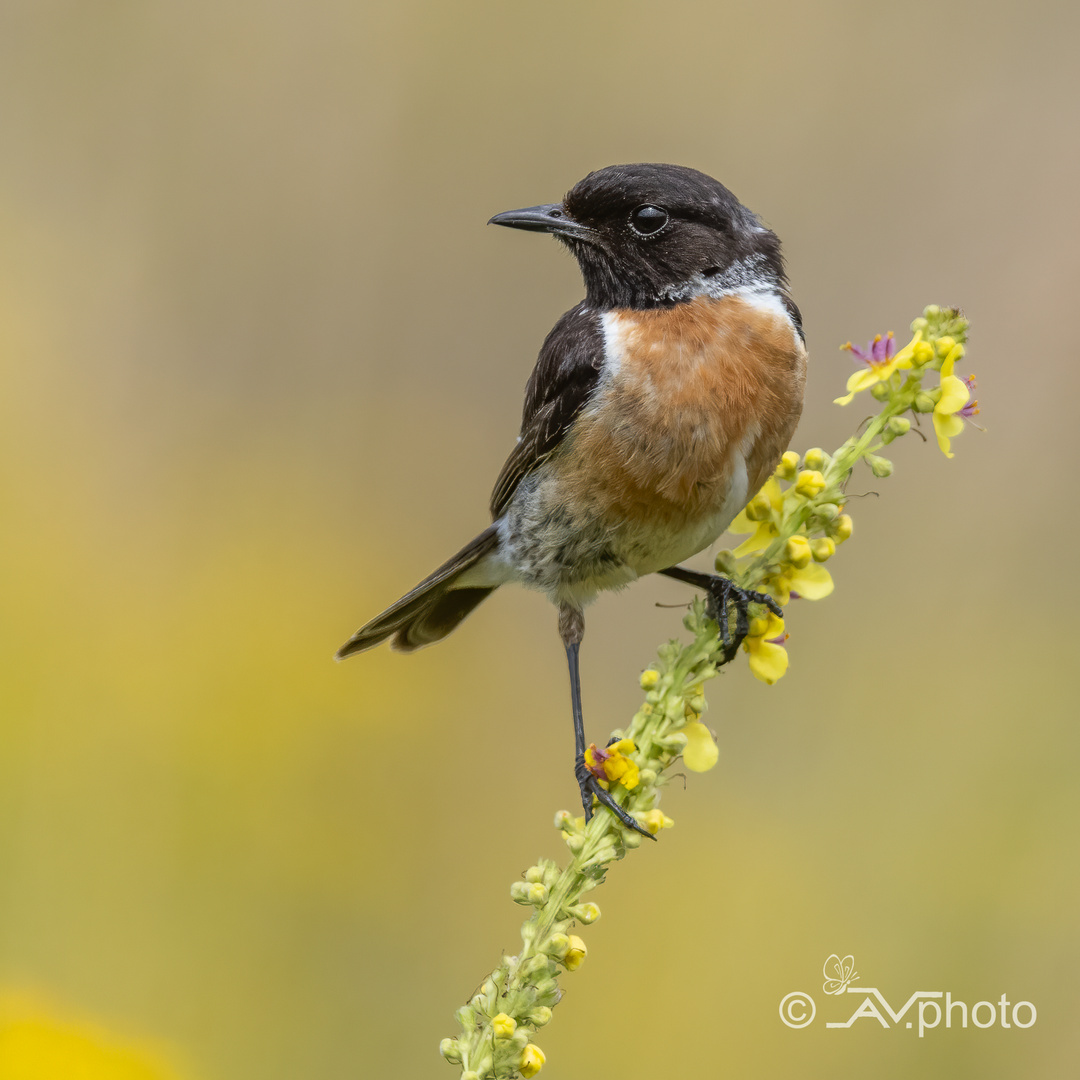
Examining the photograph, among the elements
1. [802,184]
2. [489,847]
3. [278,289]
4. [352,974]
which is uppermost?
[802,184]

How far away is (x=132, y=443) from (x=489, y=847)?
92.1 inches

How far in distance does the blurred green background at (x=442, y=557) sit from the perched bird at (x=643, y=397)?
1044mm

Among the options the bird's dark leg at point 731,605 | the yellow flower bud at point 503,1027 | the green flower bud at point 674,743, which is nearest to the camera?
the yellow flower bud at point 503,1027

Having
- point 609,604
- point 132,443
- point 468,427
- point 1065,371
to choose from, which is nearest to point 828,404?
point 1065,371

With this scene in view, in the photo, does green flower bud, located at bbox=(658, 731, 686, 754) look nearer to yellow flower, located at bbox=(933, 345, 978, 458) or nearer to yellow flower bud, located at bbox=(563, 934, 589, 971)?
yellow flower bud, located at bbox=(563, 934, 589, 971)

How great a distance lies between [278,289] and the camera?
5.52 metres

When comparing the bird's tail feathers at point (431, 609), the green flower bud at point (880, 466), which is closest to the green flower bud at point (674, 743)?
the green flower bud at point (880, 466)

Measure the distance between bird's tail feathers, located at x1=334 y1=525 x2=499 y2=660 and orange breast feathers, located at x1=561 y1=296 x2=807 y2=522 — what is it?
1.63ft

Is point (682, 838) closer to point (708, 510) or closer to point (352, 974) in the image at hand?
point (352, 974)

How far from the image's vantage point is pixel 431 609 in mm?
3582

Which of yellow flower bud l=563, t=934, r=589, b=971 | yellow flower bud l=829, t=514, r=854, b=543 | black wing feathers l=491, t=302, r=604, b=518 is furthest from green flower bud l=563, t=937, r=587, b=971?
black wing feathers l=491, t=302, r=604, b=518

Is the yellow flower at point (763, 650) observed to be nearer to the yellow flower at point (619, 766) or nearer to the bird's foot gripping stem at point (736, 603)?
the bird's foot gripping stem at point (736, 603)

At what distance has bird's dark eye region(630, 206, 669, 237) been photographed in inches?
121

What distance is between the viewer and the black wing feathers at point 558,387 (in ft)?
10.1
